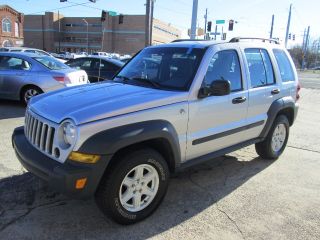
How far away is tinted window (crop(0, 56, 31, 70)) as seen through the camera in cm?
942

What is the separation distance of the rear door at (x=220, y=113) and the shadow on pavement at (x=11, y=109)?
5.56m

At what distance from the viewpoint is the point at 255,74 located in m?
5.13

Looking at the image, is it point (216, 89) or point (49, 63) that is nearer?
point (216, 89)

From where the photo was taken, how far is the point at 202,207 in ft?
13.6

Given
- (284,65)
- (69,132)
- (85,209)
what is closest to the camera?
(69,132)

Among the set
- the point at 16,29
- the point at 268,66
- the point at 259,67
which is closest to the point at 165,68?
the point at 259,67

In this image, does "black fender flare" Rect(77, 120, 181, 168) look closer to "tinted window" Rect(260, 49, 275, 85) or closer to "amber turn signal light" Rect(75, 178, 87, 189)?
"amber turn signal light" Rect(75, 178, 87, 189)

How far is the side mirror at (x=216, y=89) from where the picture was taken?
4051 mm

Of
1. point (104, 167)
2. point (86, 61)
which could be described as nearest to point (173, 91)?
point (104, 167)

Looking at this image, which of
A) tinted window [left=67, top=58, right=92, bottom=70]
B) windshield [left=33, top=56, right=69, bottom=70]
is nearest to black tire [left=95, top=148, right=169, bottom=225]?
windshield [left=33, top=56, right=69, bottom=70]

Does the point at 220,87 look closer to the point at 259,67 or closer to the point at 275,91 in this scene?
the point at 259,67

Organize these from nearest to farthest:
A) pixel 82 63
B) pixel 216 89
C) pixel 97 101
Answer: pixel 97 101, pixel 216 89, pixel 82 63

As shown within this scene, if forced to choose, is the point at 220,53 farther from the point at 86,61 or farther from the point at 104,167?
the point at 86,61

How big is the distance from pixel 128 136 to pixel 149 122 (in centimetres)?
35
